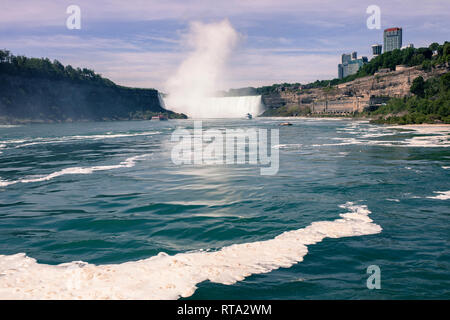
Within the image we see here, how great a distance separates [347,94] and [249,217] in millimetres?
141409

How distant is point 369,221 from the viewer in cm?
1025

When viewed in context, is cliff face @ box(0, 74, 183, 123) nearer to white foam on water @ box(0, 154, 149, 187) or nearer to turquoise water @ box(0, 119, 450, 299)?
white foam on water @ box(0, 154, 149, 187)

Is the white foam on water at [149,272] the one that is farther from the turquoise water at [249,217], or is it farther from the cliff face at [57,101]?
the cliff face at [57,101]

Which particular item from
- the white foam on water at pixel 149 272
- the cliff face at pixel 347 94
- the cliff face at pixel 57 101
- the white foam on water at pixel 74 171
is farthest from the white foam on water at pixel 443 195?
the cliff face at pixel 57 101

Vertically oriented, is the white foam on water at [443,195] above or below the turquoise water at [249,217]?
above

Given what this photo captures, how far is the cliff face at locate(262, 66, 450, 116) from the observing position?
4471 inches

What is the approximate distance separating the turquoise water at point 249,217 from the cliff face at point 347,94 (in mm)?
95533

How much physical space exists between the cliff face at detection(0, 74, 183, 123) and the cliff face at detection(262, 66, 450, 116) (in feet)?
215

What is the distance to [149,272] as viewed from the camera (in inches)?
282

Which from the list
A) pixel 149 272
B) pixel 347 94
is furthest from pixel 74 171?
pixel 347 94

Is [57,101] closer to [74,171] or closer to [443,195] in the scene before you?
[74,171]

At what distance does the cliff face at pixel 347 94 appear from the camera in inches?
4471

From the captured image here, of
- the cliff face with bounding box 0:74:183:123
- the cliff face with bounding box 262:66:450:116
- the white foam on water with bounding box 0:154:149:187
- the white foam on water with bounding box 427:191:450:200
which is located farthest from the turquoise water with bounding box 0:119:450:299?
the cliff face with bounding box 0:74:183:123
